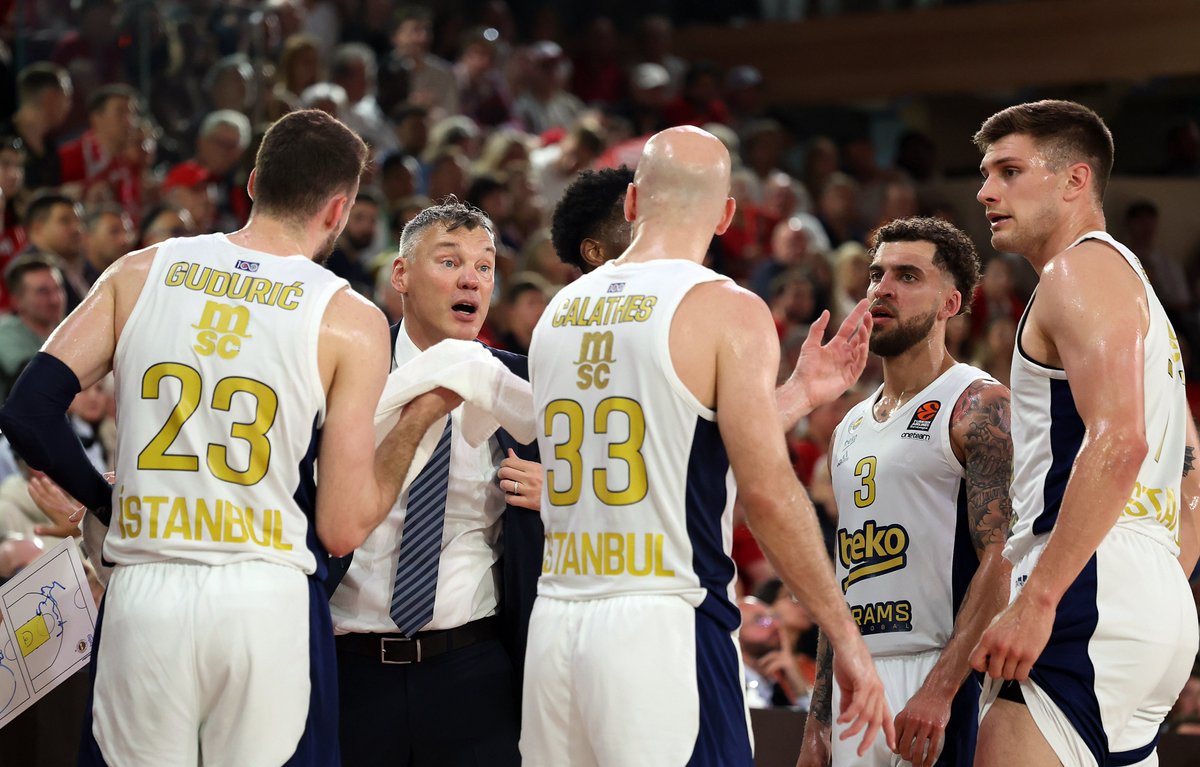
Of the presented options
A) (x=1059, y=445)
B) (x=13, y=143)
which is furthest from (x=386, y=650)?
(x=13, y=143)

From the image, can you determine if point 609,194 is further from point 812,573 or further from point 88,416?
point 88,416

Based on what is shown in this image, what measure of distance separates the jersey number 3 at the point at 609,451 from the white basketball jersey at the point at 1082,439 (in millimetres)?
1157

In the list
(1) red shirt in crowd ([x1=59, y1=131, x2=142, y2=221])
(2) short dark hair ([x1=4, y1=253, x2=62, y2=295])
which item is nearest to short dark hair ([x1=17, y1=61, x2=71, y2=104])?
(1) red shirt in crowd ([x1=59, y1=131, x2=142, y2=221])

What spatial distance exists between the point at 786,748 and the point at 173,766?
8.98 feet

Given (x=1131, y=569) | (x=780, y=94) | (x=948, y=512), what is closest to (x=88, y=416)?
(x=948, y=512)

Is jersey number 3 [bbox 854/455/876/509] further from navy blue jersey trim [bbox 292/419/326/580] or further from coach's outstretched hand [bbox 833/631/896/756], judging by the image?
navy blue jersey trim [bbox 292/419/326/580]

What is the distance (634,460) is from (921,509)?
1.32 meters

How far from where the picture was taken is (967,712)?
4.36 meters

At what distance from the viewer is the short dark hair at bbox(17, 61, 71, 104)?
934cm

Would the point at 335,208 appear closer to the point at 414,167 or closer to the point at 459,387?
the point at 459,387

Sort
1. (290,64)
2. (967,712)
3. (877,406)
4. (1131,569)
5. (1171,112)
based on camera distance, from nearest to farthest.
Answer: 1. (1131,569)
2. (967,712)
3. (877,406)
4. (290,64)
5. (1171,112)

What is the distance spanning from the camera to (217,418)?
353 centimetres

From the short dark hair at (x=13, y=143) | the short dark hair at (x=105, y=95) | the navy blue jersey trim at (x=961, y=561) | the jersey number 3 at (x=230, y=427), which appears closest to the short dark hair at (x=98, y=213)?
the short dark hair at (x=13, y=143)

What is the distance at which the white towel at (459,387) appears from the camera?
3896mm
